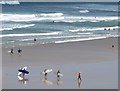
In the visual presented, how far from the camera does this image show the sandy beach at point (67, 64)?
79.2 ft

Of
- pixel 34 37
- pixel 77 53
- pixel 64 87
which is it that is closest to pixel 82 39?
pixel 34 37

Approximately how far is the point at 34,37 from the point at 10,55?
9.61 m

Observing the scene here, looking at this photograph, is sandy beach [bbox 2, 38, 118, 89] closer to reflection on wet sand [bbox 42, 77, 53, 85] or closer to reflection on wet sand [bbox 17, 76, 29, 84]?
reflection on wet sand [bbox 42, 77, 53, 85]

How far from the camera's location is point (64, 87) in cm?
2345

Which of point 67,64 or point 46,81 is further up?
point 67,64

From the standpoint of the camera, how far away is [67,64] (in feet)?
96.7

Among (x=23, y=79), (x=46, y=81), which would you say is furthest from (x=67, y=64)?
(x=23, y=79)

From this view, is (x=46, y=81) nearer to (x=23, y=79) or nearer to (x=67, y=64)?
(x=23, y=79)

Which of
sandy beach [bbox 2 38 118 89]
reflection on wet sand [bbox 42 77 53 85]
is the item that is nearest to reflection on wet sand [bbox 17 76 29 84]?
sandy beach [bbox 2 38 118 89]

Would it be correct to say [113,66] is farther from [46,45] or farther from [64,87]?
[46,45]

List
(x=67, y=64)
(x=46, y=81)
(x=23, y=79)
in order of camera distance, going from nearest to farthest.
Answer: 1. (x=46, y=81)
2. (x=23, y=79)
3. (x=67, y=64)

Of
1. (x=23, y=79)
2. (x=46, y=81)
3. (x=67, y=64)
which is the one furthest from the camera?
(x=67, y=64)

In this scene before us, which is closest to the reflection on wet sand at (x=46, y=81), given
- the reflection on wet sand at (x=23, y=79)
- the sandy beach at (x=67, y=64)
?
the sandy beach at (x=67, y=64)

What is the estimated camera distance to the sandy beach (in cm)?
2414
